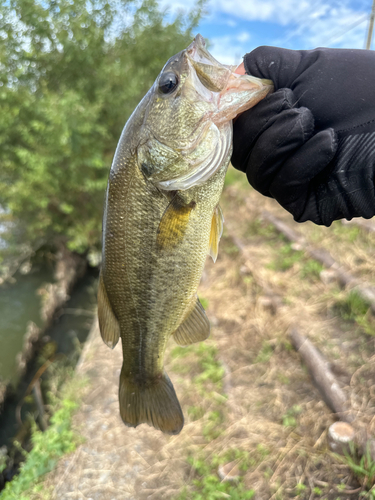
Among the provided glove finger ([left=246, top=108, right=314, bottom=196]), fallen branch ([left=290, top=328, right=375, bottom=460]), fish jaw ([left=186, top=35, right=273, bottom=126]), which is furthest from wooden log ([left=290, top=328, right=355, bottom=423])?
fish jaw ([left=186, top=35, right=273, bottom=126])

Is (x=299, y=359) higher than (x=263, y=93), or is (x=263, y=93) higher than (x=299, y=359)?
(x=263, y=93)

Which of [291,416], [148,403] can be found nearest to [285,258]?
[291,416]

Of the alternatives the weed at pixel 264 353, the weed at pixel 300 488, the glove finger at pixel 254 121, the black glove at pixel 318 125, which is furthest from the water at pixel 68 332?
the black glove at pixel 318 125

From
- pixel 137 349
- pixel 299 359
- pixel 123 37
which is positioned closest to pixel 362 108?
pixel 137 349

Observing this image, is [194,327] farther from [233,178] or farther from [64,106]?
[233,178]

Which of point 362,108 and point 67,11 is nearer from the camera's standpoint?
point 362,108

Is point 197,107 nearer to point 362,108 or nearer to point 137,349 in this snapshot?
point 362,108
